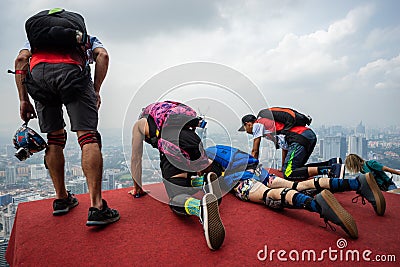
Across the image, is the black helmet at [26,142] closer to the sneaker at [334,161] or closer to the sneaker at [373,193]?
the sneaker at [373,193]

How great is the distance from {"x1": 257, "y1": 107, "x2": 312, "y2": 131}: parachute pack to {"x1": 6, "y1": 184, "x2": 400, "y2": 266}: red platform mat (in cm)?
115

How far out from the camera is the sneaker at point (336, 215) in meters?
1.32

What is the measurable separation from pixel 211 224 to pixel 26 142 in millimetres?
1230

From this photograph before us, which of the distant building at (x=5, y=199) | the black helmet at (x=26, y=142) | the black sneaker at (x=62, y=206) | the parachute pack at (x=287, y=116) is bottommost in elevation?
the distant building at (x=5, y=199)

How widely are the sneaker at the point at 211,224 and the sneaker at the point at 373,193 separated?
1.12m

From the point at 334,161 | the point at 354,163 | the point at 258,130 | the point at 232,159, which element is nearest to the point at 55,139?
the point at 232,159

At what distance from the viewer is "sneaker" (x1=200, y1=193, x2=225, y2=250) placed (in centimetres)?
123

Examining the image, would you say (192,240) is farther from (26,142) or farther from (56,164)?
(26,142)

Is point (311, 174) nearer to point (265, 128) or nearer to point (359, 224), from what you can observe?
point (265, 128)

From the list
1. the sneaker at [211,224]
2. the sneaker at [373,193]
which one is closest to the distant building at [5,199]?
the sneaker at [211,224]

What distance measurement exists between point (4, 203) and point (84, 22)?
1.99 m

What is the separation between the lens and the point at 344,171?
8.03 ft

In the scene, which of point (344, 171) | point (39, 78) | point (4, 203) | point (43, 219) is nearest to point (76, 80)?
point (39, 78)

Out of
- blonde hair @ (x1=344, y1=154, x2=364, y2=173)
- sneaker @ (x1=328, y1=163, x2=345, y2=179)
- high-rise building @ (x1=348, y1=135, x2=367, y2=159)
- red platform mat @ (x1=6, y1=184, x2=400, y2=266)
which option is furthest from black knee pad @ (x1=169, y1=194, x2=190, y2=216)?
high-rise building @ (x1=348, y1=135, x2=367, y2=159)
